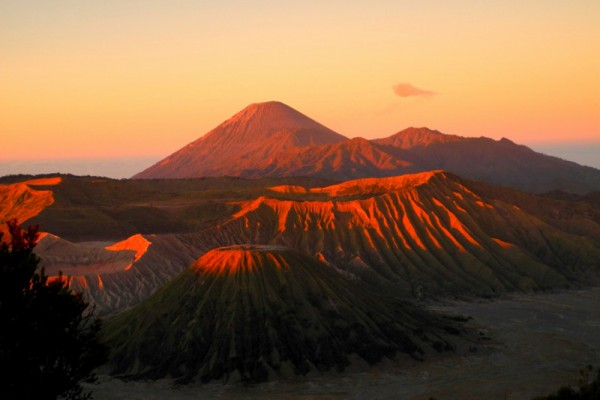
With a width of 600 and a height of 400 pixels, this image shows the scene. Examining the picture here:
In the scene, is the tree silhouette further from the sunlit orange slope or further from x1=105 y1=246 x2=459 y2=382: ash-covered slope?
the sunlit orange slope

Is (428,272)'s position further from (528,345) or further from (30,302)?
(30,302)

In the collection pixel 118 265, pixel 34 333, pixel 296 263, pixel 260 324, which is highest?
pixel 34 333

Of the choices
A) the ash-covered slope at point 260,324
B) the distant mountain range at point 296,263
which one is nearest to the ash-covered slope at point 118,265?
the distant mountain range at point 296,263

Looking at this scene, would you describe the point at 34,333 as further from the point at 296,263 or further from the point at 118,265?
the point at 118,265

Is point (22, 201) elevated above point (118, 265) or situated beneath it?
elevated above

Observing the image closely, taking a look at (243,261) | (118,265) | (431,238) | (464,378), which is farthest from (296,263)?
(431,238)

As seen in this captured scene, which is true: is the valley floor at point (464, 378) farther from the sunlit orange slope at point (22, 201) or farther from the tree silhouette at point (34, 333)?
the sunlit orange slope at point (22, 201)

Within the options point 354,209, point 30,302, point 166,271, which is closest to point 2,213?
point 166,271
